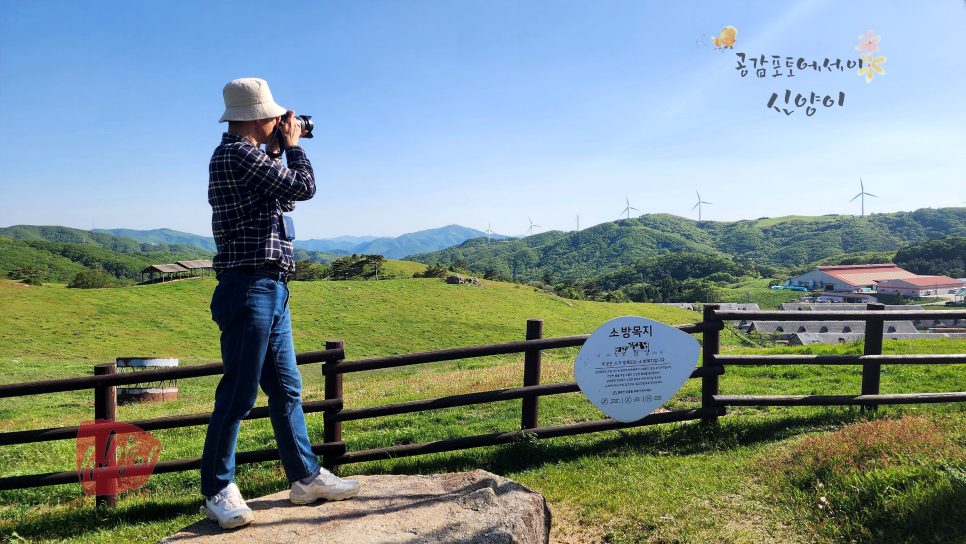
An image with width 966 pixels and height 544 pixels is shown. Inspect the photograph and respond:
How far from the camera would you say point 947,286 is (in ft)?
395

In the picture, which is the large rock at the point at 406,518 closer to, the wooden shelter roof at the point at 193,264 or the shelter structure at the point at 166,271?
the shelter structure at the point at 166,271

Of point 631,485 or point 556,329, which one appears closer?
point 631,485

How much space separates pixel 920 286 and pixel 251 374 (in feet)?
500

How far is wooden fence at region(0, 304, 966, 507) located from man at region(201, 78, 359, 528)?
1338 millimetres

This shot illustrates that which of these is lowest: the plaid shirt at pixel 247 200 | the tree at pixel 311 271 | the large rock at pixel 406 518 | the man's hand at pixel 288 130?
the tree at pixel 311 271

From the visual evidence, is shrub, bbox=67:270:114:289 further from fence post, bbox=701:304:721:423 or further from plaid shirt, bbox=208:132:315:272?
fence post, bbox=701:304:721:423

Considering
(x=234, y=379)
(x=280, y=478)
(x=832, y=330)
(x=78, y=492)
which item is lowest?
(x=832, y=330)

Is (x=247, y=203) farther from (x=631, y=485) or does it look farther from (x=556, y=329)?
(x=556, y=329)

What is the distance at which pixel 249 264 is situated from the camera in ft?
11.6

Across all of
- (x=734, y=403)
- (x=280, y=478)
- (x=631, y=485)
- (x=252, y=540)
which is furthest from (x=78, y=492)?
(x=734, y=403)

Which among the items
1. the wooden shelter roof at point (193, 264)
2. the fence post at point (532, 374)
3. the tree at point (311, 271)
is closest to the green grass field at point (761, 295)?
the tree at point (311, 271)

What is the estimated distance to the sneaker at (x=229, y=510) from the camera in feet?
12.2

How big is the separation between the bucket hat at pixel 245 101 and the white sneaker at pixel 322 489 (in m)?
2.79

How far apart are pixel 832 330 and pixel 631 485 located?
91.8 m
